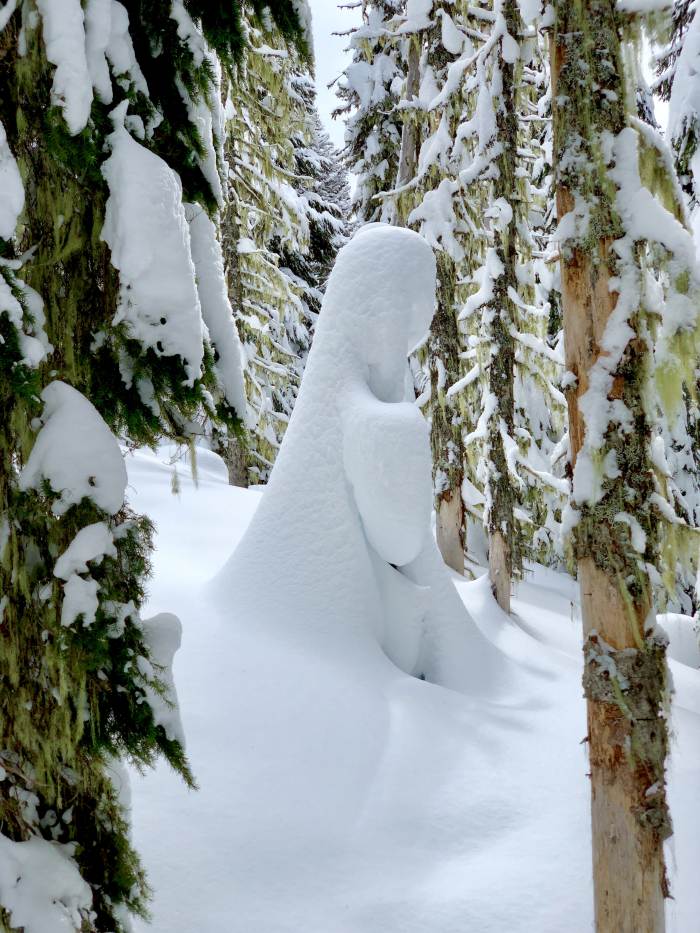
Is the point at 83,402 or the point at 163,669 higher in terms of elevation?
the point at 83,402

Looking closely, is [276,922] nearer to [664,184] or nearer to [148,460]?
[664,184]

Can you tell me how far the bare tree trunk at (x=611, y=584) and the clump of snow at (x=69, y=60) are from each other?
8.40 feet

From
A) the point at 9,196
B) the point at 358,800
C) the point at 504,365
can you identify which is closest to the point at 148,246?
the point at 9,196

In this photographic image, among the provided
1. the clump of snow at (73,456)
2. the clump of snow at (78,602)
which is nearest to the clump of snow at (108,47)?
the clump of snow at (73,456)

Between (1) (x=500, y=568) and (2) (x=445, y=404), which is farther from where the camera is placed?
(2) (x=445, y=404)

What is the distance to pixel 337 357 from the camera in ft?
22.1

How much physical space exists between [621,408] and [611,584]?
93 centimetres

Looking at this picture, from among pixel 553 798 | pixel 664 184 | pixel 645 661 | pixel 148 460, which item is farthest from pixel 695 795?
pixel 148 460

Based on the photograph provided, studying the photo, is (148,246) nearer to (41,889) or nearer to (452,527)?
(41,889)

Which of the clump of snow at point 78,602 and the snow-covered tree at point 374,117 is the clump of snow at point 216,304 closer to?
the clump of snow at point 78,602

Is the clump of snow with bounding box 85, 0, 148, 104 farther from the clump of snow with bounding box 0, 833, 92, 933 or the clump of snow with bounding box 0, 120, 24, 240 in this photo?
the clump of snow with bounding box 0, 833, 92, 933

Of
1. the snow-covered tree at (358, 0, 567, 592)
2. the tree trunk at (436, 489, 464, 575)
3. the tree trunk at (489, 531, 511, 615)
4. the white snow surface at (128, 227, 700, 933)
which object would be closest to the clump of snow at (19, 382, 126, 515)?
the white snow surface at (128, 227, 700, 933)

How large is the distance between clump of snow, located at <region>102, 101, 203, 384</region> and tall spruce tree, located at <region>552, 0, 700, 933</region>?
2.22 metres

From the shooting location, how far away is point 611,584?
12.5 ft
